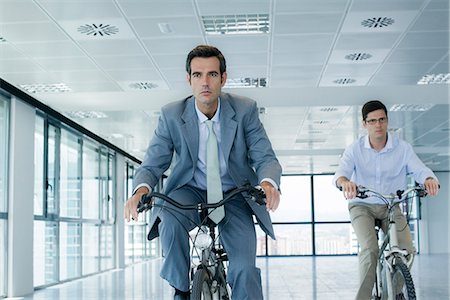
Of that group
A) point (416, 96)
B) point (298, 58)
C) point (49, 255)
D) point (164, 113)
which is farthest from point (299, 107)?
point (164, 113)

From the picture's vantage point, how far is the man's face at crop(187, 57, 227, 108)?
2.46 m

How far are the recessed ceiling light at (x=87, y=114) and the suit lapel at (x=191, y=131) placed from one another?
379 inches

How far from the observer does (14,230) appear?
9344mm

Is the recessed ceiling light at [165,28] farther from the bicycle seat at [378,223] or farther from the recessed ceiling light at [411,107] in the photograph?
the recessed ceiling light at [411,107]

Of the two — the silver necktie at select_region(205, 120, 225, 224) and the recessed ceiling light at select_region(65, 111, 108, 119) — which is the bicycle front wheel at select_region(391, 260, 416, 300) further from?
the recessed ceiling light at select_region(65, 111, 108, 119)

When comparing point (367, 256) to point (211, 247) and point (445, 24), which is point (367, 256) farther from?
point (445, 24)

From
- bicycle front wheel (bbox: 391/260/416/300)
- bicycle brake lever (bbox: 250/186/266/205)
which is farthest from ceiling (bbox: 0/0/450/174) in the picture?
bicycle brake lever (bbox: 250/186/266/205)

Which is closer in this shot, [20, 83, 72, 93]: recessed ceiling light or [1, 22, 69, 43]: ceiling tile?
[1, 22, 69, 43]: ceiling tile

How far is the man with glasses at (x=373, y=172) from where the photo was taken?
3906 mm

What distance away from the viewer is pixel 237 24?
7223mm

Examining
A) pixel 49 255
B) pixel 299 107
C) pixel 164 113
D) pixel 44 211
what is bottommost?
pixel 49 255

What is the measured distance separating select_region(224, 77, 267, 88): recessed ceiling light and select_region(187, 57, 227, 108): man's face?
284 inches

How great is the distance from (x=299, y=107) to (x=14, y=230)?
5.25 meters

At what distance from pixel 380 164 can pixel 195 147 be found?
1.85 metres
